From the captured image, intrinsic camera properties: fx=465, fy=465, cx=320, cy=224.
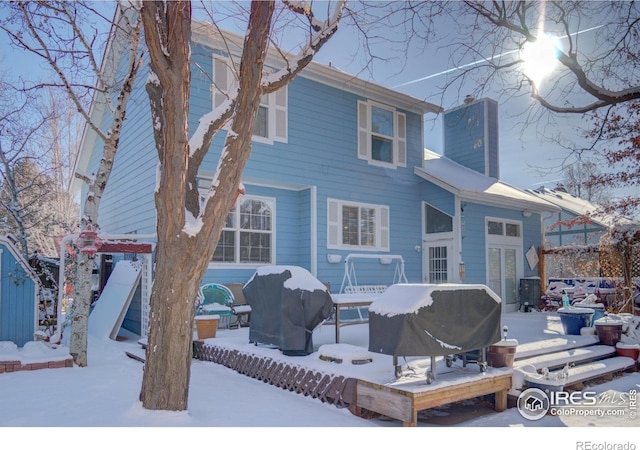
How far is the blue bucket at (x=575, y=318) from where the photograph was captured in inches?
268

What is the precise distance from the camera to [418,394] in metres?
3.56

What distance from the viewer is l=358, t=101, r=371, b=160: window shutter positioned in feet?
31.7

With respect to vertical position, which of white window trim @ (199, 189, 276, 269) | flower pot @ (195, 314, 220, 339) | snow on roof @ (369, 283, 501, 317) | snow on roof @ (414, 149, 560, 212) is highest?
snow on roof @ (414, 149, 560, 212)

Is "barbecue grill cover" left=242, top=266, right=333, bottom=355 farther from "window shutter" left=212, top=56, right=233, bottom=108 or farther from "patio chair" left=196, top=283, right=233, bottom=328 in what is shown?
"window shutter" left=212, top=56, right=233, bottom=108

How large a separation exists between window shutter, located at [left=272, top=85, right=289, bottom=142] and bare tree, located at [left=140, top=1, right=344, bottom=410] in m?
4.77

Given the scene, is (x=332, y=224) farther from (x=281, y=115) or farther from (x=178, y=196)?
(x=178, y=196)

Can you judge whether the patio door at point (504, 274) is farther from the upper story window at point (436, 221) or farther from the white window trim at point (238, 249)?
the white window trim at point (238, 249)

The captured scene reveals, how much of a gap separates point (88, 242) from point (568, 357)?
580 centimetres

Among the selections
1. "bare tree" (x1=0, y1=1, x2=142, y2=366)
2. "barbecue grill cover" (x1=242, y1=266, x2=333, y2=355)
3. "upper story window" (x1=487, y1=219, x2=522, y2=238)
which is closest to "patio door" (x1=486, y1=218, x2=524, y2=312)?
"upper story window" (x1=487, y1=219, x2=522, y2=238)

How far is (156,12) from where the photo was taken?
3.37m

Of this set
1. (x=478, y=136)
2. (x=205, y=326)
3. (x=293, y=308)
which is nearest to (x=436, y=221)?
(x=478, y=136)

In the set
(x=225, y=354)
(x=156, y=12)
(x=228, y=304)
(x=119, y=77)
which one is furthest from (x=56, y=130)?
(x=156, y=12)

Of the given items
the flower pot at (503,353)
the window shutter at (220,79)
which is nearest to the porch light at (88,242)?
the window shutter at (220,79)
